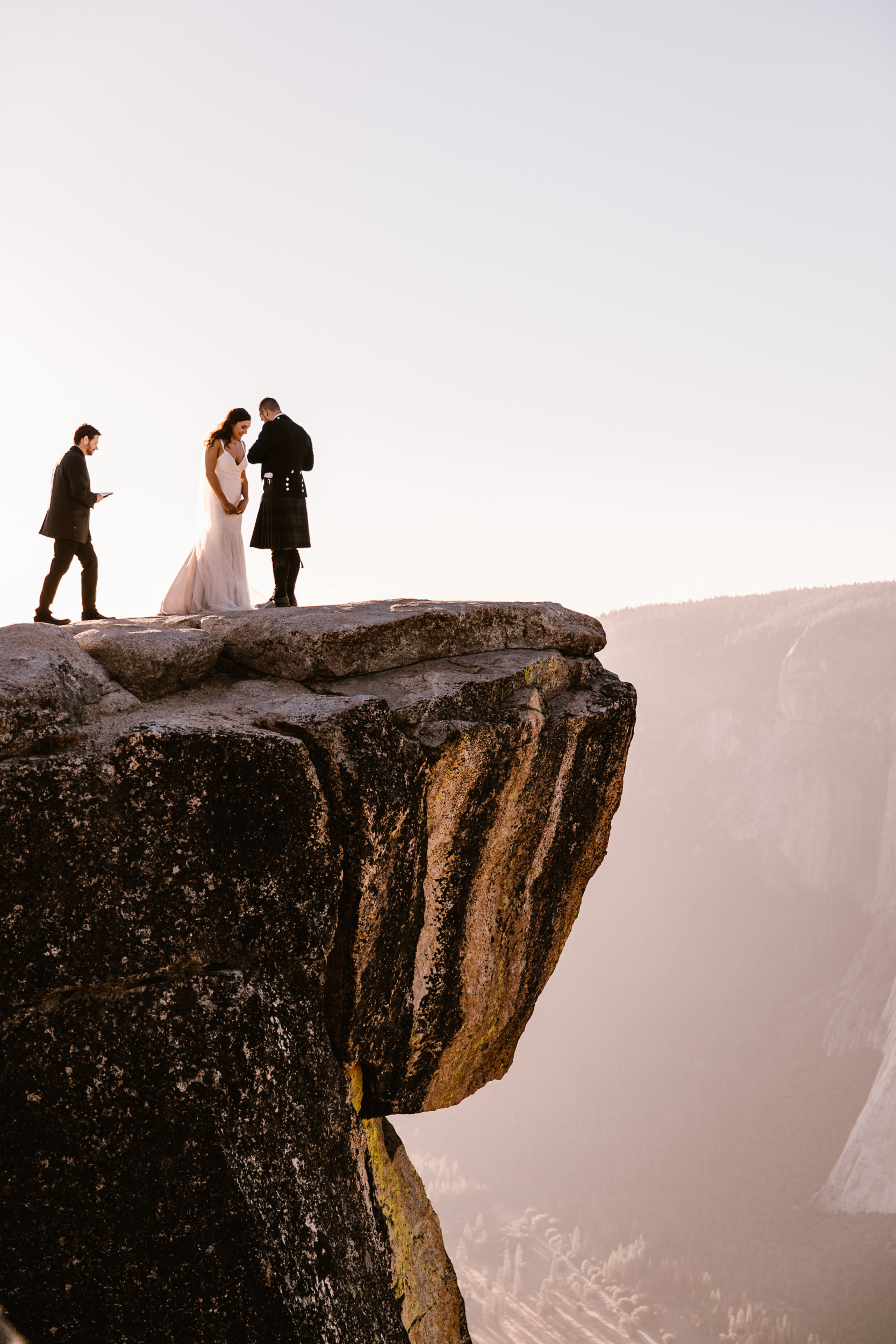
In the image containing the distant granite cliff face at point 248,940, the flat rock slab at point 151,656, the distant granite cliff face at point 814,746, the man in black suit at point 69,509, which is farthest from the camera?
the distant granite cliff face at point 814,746

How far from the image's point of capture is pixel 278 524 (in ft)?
44.3

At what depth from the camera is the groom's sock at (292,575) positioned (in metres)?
13.7

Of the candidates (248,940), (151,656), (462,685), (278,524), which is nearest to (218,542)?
(278,524)

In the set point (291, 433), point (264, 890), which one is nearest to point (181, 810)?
point (264, 890)

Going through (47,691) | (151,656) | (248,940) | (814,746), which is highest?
(151,656)

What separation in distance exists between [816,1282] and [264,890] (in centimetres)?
7157

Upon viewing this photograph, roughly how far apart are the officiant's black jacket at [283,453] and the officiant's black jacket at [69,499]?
7.43 ft

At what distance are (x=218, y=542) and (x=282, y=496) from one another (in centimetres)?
110

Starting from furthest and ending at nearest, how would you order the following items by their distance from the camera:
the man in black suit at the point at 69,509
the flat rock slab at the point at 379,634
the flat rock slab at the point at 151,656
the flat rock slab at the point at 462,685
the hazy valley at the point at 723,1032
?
the hazy valley at the point at 723,1032 → the man in black suit at the point at 69,509 → the flat rock slab at the point at 379,634 → the flat rock slab at the point at 462,685 → the flat rock slab at the point at 151,656

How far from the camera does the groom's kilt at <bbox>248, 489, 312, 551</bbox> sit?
13.5 metres

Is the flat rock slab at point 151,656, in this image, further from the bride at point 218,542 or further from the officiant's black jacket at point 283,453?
the officiant's black jacket at point 283,453

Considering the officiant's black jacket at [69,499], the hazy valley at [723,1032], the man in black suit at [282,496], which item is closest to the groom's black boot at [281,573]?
the man in black suit at [282,496]

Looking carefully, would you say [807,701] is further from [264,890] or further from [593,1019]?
[264,890]

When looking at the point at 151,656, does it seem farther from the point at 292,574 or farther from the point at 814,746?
the point at 814,746
